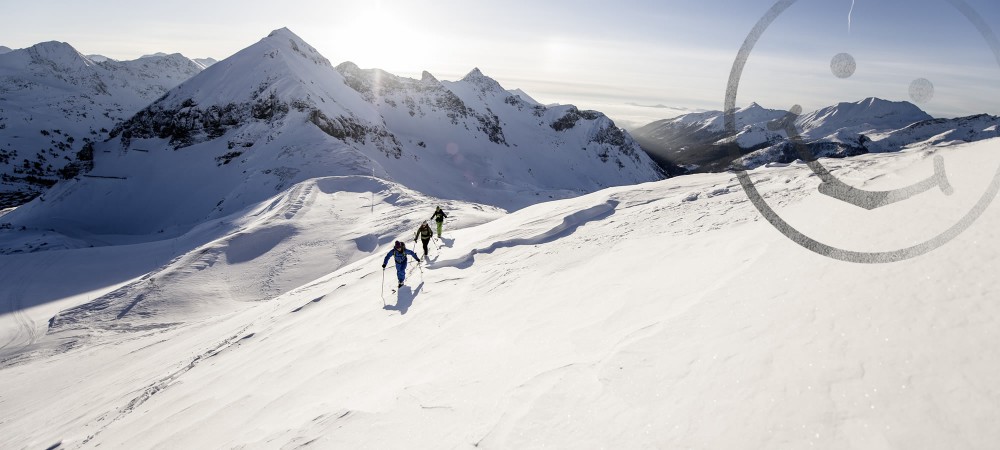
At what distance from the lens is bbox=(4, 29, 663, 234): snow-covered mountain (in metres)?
47.2

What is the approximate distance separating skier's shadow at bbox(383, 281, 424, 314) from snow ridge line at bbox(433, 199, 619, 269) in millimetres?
1372

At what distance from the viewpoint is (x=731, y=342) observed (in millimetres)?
4730

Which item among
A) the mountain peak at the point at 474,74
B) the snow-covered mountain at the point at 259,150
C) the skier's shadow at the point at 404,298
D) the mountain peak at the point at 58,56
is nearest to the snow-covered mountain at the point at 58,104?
the mountain peak at the point at 58,56

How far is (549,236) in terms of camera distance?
42.9 feet

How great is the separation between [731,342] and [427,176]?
240 ft

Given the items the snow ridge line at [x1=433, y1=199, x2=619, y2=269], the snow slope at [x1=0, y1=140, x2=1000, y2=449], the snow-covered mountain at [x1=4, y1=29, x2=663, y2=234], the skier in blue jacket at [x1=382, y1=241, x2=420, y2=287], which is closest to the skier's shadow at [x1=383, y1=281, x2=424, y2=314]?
the snow slope at [x1=0, y1=140, x2=1000, y2=449]

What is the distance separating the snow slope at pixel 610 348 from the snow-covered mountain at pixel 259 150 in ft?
113

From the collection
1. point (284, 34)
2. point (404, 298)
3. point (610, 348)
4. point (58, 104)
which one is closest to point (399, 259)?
point (404, 298)

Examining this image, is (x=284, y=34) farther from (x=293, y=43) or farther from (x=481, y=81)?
(x=481, y=81)

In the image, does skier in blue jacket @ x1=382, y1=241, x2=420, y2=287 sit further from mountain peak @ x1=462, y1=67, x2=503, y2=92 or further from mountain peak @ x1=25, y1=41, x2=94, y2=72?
mountain peak @ x1=25, y1=41, x2=94, y2=72

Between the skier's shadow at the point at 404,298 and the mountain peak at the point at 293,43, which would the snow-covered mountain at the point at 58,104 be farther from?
the skier's shadow at the point at 404,298

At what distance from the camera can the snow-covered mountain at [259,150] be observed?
47188 mm

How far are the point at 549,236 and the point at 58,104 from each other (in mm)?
165336

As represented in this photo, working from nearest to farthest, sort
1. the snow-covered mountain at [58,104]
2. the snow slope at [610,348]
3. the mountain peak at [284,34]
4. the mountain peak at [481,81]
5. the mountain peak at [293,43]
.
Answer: the snow slope at [610,348] < the mountain peak at [293,43] < the mountain peak at [284,34] < the snow-covered mountain at [58,104] < the mountain peak at [481,81]
